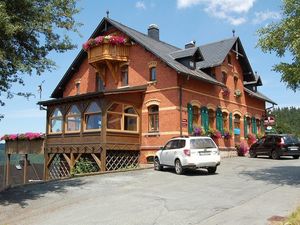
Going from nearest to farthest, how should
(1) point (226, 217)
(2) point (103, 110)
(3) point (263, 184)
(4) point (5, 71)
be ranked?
(1) point (226, 217), (4) point (5, 71), (3) point (263, 184), (2) point (103, 110)

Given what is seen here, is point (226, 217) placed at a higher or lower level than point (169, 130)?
lower

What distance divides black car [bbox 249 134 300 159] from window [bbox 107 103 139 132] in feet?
30.6

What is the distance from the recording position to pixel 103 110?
24.0 metres

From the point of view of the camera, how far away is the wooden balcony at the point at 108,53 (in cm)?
2758

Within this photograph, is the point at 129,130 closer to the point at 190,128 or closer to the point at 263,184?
the point at 190,128

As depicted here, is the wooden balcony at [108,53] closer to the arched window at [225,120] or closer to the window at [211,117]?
the window at [211,117]

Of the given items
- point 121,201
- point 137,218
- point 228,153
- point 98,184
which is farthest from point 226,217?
point 228,153

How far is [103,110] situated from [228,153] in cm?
1064

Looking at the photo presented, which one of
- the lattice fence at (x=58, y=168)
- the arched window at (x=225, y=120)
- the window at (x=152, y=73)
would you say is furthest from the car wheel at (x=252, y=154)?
the lattice fence at (x=58, y=168)

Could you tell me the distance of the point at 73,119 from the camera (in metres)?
27.1

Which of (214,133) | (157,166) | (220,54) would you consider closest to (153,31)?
(220,54)

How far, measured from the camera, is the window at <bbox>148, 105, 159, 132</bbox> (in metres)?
26.5

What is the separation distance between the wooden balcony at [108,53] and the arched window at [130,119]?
379cm

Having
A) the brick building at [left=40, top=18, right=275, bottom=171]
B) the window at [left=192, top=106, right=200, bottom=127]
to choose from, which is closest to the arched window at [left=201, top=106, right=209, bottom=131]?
the brick building at [left=40, top=18, right=275, bottom=171]
